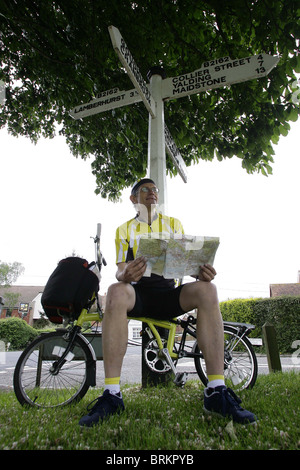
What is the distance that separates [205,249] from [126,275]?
523 mm

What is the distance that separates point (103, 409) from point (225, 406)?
2.21ft

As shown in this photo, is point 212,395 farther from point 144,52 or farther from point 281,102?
point 144,52

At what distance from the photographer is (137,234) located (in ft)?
7.72

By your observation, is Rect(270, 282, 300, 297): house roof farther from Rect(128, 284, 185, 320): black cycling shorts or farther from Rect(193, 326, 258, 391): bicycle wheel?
Rect(128, 284, 185, 320): black cycling shorts

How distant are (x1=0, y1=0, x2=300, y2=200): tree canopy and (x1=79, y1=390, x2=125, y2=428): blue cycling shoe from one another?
3429mm

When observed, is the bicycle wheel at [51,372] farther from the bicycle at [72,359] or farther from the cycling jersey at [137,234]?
the cycling jersey at [137,234]

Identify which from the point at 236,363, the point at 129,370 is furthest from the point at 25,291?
the point at 236,363

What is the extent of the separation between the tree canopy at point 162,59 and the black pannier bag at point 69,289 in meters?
2.87

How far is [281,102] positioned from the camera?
3.73 m

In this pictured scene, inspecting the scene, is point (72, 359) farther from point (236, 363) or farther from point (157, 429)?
point (236, 363)

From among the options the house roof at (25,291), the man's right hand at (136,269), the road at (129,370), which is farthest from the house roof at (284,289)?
the house roof at (25,291)

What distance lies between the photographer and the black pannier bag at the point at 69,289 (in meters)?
2.11

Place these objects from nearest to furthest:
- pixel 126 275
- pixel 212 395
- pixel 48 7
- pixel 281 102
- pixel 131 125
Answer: pixel 212 395 < pixel 126 275 < pixel 48 7 < pixel 281 102 < pixel 131 125
